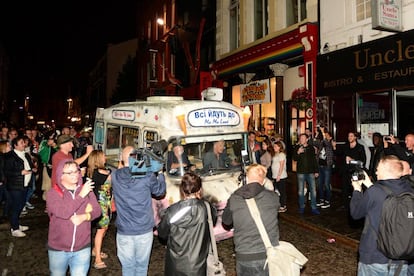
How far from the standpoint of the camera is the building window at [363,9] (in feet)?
34.2

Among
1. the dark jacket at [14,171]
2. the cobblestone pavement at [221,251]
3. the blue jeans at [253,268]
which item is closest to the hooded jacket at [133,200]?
the blue jeans at [253,268]

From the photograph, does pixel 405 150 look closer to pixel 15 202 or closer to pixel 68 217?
pixel 68 217

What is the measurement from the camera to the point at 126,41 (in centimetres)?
4456

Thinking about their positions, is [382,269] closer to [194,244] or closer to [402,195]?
[402,195]

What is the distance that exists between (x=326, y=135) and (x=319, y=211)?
88.6 inches

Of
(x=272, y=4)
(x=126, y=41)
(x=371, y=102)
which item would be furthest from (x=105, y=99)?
(x=371, y=102)

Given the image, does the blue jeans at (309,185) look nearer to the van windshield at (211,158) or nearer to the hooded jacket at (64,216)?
the van windshield at (211,158)

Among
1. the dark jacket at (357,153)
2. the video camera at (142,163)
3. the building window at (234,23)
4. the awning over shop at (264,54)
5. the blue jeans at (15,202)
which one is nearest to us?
the video camera at (142,163)

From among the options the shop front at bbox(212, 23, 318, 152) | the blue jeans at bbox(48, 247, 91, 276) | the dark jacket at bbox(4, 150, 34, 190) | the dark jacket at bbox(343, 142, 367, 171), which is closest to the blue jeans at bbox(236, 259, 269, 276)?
the blue jeans at bbox(48, 247, 91, 276)

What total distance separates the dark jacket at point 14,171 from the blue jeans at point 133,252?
403cm

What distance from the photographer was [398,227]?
3.21 metres

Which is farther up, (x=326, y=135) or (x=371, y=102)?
(x=371, y=102)

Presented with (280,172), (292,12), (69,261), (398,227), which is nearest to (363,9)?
(292,12)

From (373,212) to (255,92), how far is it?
39.2 feet
